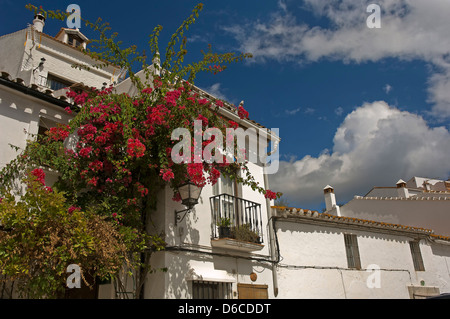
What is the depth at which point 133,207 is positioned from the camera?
24.5 feet

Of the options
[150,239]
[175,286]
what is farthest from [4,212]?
[175,286]

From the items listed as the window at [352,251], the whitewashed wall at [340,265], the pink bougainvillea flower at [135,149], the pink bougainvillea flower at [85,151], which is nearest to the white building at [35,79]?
the pink bougainvillea flower at [85,151]

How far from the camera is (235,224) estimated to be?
30.1 feet

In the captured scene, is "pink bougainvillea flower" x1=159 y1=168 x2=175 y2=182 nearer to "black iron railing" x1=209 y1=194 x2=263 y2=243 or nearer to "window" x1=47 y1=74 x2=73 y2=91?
"black iron railing" x1=209 y1=194 x2=263 y2=243

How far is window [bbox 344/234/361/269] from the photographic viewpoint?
11.9m

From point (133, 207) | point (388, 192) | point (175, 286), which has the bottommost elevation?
→ point (175, 286)

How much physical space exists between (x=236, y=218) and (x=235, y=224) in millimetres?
207

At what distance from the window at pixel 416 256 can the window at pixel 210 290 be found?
8.57 meters

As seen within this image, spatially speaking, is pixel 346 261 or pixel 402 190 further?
pixel 402 190

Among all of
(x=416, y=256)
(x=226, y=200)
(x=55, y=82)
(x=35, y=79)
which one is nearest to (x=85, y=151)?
(x=226, y=200)

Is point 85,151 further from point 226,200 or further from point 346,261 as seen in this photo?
point 346,261

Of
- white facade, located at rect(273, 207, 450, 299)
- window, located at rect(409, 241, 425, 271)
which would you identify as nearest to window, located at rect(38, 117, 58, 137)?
white facade, located at rect(273, 207, 450, 299)
